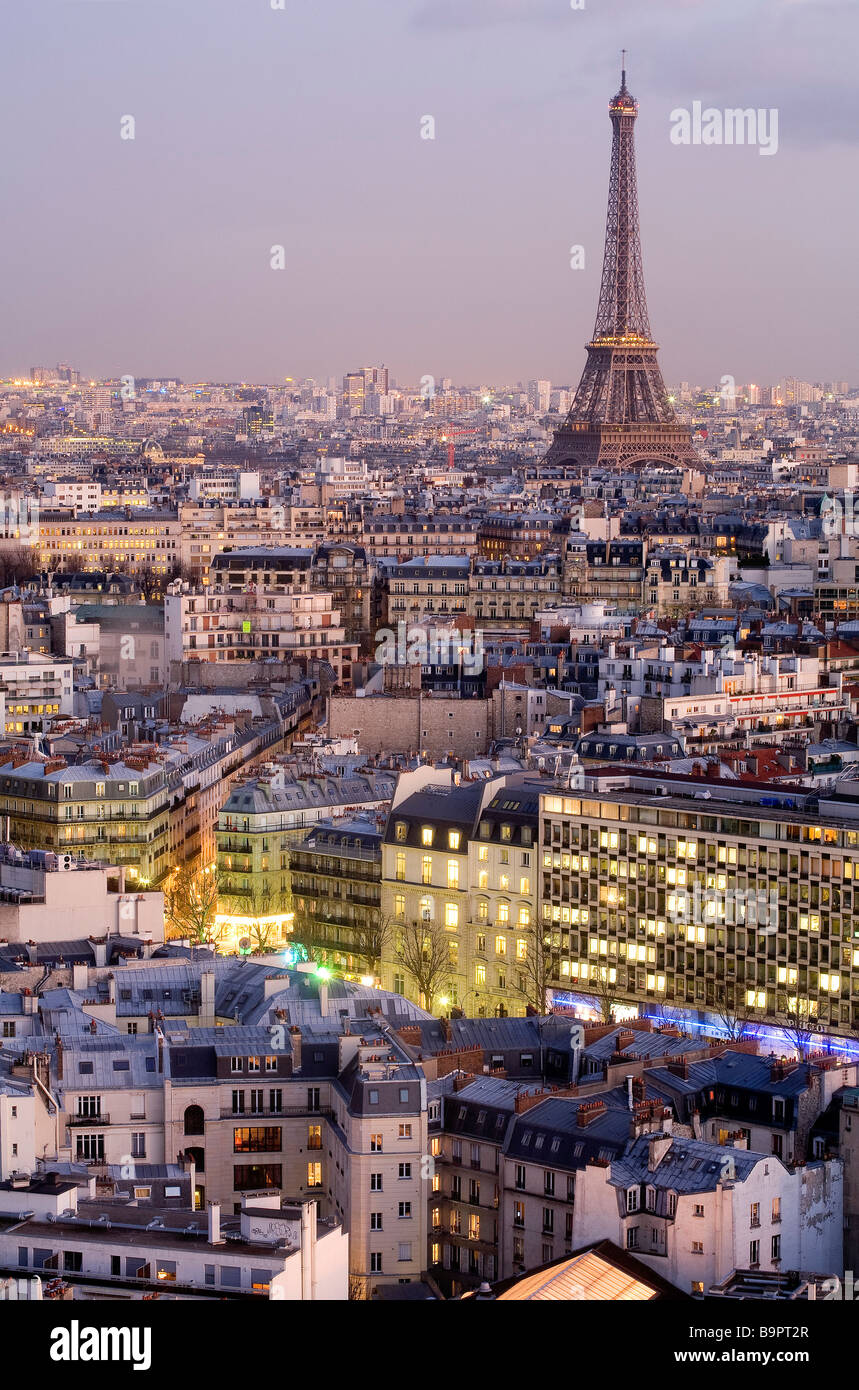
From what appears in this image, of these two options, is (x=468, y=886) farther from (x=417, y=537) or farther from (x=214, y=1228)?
(x=417, y=537)

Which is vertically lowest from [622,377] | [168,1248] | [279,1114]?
[279,1114]

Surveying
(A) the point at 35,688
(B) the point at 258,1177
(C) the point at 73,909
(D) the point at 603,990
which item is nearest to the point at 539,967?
(D) the point at 603,990

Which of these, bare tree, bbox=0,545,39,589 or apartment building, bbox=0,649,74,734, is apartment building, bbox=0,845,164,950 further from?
bare tree, bbox=0,545,39,589

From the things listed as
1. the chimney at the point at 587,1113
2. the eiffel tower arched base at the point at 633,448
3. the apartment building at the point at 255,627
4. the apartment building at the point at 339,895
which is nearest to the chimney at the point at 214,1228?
the chimney at the point at 587,1113

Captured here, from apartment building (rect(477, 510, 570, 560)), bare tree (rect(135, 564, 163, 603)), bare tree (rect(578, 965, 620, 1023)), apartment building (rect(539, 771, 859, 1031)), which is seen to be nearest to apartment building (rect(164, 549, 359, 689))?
bare tree (rect(135, 564, 163, 603))

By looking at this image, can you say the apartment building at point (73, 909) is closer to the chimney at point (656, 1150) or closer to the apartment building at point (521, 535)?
the chimney at point (656, 1150)

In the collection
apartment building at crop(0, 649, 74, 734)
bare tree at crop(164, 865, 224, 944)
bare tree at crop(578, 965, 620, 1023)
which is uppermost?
apartment building at crop(0, 649, 74, 734)
